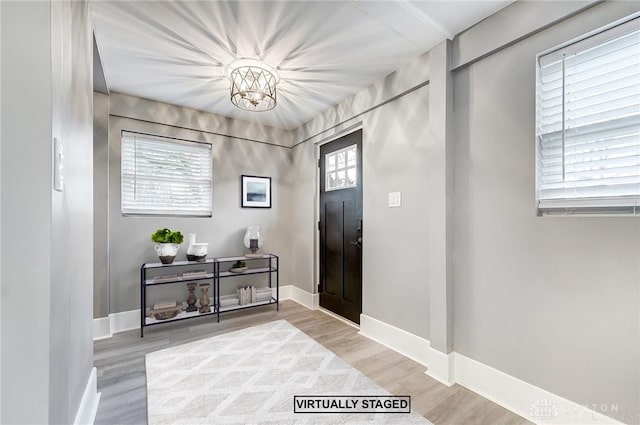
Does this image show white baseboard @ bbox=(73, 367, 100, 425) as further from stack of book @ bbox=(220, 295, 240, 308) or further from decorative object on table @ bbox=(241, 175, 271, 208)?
decorative object on table @ bbox=(241, 175, 271, 208)

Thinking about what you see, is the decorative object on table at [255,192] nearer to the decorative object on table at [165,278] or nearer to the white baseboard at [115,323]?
the decorative object on table at [165,278]

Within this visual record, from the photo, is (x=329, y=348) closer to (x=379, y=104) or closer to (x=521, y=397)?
(x=521, y=397)

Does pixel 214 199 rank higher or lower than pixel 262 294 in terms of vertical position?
higher

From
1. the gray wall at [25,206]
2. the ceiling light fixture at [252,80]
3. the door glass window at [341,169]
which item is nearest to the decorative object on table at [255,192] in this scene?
the door glass window at [341,169]

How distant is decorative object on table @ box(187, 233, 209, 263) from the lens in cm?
314

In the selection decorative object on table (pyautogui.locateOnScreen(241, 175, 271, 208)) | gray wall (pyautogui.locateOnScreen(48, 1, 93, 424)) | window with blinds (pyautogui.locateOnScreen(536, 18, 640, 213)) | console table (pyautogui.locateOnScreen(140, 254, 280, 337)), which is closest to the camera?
gray wall (pyautogui.locateOnScreen(48, 1, 93, 424))

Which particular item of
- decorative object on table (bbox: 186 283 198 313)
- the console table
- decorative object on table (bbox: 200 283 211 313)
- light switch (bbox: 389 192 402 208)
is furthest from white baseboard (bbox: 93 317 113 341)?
light switch (bbox: 389 192 402 208)

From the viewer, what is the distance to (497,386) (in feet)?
5.83

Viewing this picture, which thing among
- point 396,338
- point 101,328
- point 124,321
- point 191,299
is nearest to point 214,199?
point 191,299

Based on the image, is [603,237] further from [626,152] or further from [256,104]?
[256,104]

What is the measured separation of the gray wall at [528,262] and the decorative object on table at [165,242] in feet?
8.84

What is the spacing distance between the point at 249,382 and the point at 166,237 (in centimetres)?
174

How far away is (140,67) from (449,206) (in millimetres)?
2795

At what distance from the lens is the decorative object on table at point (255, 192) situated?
3.71m
